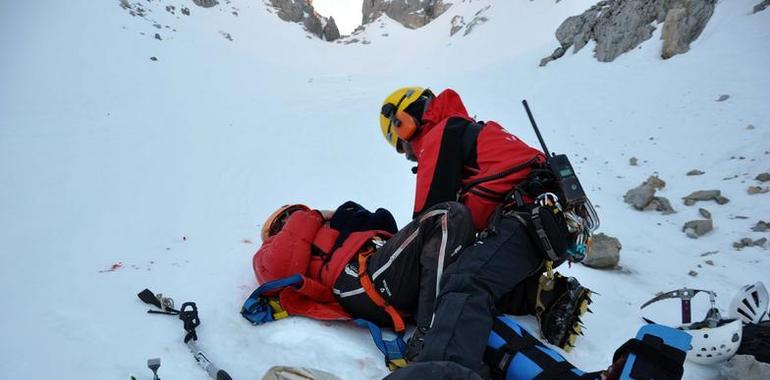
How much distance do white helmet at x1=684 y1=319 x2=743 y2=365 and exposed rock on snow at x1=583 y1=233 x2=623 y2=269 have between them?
2.11 meters

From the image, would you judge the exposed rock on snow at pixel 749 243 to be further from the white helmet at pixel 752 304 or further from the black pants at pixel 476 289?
the black pants at pixel 476 289

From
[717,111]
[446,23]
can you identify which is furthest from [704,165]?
[446,23]

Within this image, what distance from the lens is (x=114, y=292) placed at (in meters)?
3.01

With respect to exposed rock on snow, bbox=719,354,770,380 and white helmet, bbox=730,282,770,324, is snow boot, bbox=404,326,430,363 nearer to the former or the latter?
exposed rock on snow, bbox=719,354,770,380

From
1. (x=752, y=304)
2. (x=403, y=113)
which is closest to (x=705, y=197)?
(x=752, y=304)

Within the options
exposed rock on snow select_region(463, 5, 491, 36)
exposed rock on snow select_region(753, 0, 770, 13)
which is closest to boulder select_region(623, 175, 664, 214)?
exposed rock on snow select_region(753, 0, 770, 13)

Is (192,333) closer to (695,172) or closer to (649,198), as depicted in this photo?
(649,198)

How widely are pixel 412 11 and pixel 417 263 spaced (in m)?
53.2

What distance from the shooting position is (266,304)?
9.75ft

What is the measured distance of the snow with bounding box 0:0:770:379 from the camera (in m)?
2.66

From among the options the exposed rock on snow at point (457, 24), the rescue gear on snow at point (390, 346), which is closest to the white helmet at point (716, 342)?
the rescue gear on snow at point (390, 346)

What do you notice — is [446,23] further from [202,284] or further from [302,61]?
[202,284]

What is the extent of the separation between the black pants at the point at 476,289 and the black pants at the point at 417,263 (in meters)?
0.11

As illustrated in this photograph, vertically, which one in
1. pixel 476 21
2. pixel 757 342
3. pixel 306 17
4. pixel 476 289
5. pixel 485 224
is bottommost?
pixel 757 342
